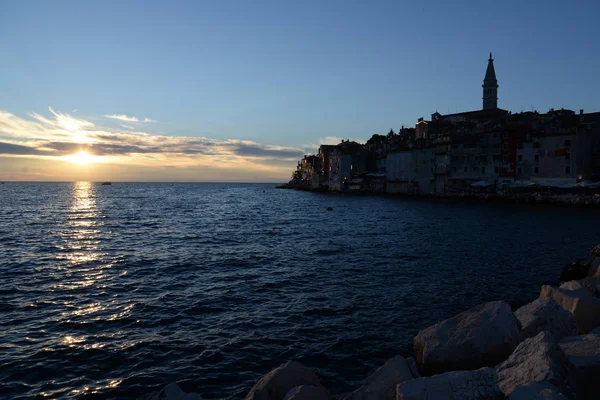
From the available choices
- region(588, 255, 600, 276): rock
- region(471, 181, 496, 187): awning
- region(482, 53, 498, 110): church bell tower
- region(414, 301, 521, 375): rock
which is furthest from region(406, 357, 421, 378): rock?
region(482, 53, 498, 110): church bell tower

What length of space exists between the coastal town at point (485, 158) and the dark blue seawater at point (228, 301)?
45.5 metres

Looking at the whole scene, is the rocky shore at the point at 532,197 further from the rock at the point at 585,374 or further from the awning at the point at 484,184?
the rock at the point at 585,374

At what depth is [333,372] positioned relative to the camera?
32.6 ft

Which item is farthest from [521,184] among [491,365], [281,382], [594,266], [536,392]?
[281,382]

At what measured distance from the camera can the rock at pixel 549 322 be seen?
332 inches

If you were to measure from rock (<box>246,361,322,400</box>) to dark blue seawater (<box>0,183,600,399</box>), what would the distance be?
233 cm

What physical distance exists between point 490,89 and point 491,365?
142 metres

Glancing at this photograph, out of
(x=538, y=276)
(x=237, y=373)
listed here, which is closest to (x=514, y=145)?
(x=538, y=276)

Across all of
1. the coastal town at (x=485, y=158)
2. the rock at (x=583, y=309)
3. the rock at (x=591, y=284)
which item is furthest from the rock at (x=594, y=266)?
the coastal town at (x=485, y=158)

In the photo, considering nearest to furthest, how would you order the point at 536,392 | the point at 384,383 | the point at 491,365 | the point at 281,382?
the point at 536,392, the point at 281,382, the point at 384,383, the point at 491,365

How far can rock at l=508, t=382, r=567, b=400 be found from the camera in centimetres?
494

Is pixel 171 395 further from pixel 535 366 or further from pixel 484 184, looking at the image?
pixel 484 184

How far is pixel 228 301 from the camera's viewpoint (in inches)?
611

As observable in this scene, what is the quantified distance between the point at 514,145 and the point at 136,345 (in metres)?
82.9
